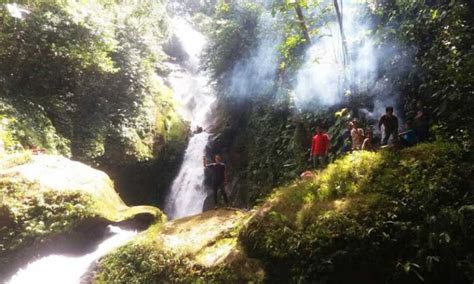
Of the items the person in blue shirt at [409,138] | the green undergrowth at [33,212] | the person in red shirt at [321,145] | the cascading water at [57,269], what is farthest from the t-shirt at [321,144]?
the green undergrowth at [33,212]

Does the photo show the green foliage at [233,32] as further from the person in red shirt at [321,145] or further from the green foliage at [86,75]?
the person in red shirt at [321,145]

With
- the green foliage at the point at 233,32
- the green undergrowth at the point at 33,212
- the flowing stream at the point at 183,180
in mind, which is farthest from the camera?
the green foliage at the point at 233,32

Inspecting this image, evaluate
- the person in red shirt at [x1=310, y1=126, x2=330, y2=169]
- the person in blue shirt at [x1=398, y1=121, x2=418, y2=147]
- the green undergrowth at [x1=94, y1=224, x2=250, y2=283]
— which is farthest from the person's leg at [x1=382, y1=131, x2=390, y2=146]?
the green undergrowth at [x1=94, y1=224, x2=250, y2=283]

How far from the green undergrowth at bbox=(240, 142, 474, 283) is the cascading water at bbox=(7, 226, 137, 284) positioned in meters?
4.31

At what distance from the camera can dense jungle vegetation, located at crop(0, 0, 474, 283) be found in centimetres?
566

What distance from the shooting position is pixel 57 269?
8.47 meters

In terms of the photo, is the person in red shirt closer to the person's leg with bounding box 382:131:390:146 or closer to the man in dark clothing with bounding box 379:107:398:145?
the person's leg with bounding box 382:131:390:146

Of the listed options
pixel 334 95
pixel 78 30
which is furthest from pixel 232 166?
pixel 78 30

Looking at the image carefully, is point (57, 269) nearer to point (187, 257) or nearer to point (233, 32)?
point (187, 257)

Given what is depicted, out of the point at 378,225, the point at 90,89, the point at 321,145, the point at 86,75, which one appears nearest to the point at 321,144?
the point at 321,145

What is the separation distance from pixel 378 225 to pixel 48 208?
316 inches

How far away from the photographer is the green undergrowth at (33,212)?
344 inches

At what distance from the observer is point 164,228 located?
28.6 ft

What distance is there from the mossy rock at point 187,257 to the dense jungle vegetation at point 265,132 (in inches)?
1.4
